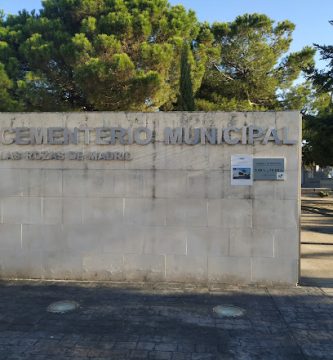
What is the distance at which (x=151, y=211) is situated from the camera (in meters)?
6.82

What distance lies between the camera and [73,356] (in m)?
4.12

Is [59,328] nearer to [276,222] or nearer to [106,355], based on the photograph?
[106,355]

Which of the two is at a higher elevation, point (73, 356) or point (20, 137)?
point (20, 137)

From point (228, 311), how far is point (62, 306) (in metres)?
2.27

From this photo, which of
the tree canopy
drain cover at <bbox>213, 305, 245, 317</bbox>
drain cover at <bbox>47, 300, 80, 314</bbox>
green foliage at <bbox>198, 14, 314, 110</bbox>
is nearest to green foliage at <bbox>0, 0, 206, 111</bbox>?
the tree canopy

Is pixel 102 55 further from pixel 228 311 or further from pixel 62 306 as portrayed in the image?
pixel 228 311

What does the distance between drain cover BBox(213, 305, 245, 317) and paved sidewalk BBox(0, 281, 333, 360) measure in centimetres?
10

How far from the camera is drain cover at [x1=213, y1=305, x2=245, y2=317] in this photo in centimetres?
536

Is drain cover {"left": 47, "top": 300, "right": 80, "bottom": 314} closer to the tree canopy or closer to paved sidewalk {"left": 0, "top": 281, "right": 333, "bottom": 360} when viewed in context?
paved sidewalk {"left": 0, "top": 281, "right": 333, "bottom": 360}

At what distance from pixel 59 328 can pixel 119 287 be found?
1.80 metres

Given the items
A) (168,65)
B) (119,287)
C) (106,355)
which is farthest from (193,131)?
(168,65)

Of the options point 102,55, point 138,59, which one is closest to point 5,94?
point 102,55

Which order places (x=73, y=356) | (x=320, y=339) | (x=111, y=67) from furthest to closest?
(x=111, y=67)
(x=320, y=339)
(x=73, y=356)

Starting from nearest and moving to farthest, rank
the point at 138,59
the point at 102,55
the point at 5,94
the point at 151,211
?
the point at 151,211 < the point at 5,94 < the point at 102,55 < the point at 138,59
